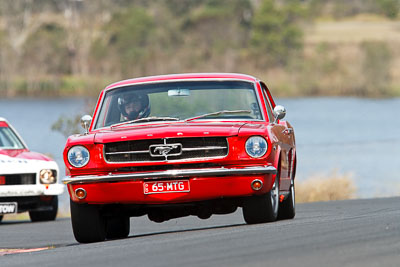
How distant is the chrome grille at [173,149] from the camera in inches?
363

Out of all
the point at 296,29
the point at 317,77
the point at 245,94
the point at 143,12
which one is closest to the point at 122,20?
the point at 143,12

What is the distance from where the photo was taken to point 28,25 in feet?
342

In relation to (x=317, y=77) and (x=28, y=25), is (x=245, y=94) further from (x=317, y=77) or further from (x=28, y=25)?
(x=28, y=25)

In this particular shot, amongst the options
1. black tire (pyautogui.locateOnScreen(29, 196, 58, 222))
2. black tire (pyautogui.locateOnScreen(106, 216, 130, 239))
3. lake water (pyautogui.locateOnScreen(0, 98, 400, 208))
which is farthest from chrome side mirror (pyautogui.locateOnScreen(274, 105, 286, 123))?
lake water (pyautogui.locateOnScreen(0, 98, 400, 208))

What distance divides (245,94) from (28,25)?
96.2 m

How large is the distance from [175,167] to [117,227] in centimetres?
170

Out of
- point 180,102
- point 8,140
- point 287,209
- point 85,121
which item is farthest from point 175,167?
point 8,140

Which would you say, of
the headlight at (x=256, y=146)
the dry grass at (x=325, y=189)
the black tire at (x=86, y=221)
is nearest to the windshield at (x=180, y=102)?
the headlight at (x=256, y=146)

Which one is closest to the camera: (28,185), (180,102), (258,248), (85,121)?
(258,248)

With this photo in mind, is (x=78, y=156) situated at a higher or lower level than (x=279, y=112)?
lower

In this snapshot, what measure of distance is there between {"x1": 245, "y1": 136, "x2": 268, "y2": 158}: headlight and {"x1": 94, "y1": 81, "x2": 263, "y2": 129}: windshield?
90 cm

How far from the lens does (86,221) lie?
9609mm

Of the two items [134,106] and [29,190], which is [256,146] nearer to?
[134,106]

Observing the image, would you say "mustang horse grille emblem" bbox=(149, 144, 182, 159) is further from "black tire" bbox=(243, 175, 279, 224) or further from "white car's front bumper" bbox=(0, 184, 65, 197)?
"white car's front bumper" bbox=(0, 184, 65, 197)
